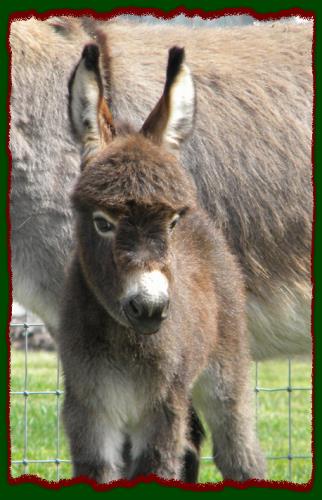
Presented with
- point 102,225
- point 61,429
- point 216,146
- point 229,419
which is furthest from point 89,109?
point 61,429

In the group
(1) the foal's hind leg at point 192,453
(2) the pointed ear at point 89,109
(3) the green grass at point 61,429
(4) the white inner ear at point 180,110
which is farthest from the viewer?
(3) the green grass at point 61,429

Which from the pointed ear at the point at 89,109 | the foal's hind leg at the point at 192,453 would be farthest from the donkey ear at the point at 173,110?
the foal's hind leg at the point at 192,453

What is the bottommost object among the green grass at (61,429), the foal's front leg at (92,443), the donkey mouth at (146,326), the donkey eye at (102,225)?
the green grass at (61,429)

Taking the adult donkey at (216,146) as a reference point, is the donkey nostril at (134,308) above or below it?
below

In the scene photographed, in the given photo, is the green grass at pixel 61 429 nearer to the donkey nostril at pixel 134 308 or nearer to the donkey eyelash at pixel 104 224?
the donkey eyelash at pixel 104 224

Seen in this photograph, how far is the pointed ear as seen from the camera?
4.18m

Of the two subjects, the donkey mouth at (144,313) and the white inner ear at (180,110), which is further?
the white inner ear at (180,110)

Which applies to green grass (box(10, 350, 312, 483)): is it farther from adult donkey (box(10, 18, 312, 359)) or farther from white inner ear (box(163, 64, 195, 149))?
white inner ear (box(163, 64, 195, 149))

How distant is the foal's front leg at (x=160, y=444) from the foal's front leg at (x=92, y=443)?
9cm

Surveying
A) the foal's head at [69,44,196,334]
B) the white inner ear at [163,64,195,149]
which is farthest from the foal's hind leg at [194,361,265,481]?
the white inner ear at [163,64,195,149]

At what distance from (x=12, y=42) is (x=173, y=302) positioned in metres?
2.04

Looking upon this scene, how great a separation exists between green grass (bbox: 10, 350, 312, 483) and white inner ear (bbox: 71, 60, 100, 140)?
261 centimetres

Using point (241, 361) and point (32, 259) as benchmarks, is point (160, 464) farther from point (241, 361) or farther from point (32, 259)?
point (32, 259)

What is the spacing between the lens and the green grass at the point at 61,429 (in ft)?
22.5
